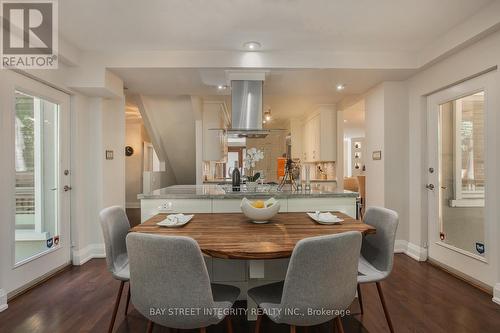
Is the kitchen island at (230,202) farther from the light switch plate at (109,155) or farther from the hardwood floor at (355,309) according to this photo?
the light switch plate at (109,155)

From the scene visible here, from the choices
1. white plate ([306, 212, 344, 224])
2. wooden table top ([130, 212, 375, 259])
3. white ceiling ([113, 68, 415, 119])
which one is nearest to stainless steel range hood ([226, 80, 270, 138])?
white ceiling ([113, 68, 415, 119])

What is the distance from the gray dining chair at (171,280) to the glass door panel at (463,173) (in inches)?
109

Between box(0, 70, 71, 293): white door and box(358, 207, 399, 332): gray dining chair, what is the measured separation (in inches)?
115

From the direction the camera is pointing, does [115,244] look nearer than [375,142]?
Yes

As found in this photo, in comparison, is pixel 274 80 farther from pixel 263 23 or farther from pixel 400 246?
pixel 400 246

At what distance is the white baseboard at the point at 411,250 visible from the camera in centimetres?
321

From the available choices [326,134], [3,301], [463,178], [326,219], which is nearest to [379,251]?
[326,219]

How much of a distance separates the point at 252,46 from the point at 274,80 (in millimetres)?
699

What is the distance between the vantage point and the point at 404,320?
1.95 meters

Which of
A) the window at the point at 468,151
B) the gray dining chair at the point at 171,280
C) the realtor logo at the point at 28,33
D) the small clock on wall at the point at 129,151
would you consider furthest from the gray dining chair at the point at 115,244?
the small clock on wall at the point at 129,151

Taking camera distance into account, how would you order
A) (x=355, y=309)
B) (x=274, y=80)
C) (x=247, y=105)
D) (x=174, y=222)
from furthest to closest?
1. (x=274, y=80)
2. (x=247, y=105)
3. (x=355, y=309)
4. (x=174, y=222)

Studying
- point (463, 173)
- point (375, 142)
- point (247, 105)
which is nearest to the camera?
point (463, 173)

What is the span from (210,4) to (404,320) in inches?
114

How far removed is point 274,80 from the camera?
3457 mm
